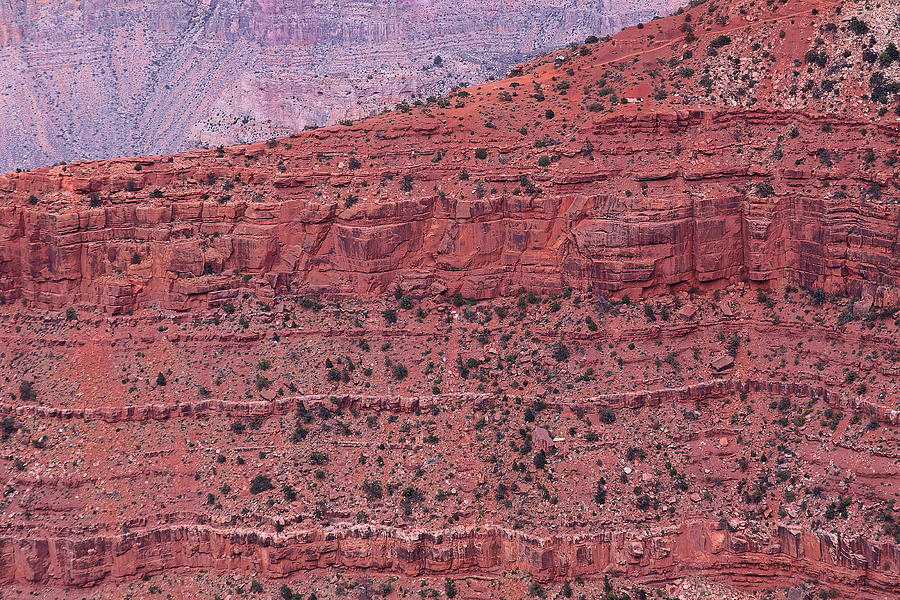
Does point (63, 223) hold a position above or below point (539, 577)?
above

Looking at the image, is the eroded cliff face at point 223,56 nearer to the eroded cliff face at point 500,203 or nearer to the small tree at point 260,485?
the eroded cliff face at point 500,203

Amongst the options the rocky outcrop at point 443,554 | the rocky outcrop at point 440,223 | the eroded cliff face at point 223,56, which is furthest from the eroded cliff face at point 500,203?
the eroded cliff face at point 223,56

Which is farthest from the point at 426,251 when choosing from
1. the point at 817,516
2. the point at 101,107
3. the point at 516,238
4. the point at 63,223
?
the point at 101,107

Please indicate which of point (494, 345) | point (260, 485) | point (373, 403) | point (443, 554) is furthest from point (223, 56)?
point (443, 554)

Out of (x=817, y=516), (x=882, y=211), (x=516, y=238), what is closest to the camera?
(x=817, y=516)

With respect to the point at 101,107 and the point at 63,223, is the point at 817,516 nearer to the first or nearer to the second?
the point at 63,223

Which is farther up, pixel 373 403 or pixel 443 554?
pixel 373 403

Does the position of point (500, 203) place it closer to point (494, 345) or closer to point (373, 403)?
point (494, 345)
